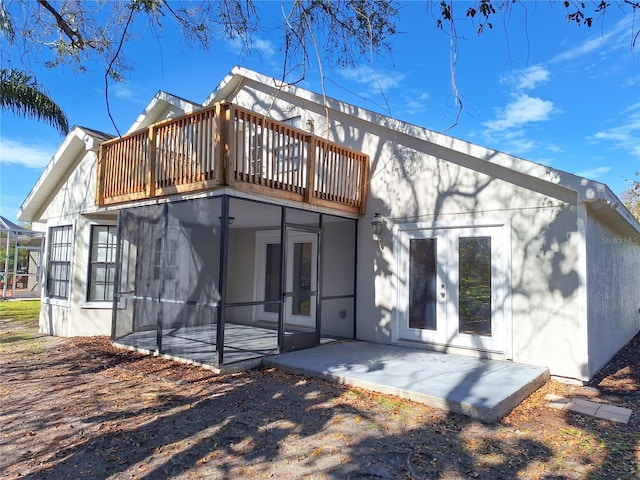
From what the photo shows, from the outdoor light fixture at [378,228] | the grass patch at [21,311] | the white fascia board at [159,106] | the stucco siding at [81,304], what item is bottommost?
the grass patch at [21,311]

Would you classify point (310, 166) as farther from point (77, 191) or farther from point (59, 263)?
point (59, 263)

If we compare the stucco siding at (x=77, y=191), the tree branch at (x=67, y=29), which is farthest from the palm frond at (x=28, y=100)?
the tree branch at (x=67, y=29)

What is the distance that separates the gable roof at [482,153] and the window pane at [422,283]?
1.64m

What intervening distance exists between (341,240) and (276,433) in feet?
16.4

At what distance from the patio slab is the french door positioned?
0.35 meters

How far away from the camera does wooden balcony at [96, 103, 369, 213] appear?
5.64 meters

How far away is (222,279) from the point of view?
224 inches

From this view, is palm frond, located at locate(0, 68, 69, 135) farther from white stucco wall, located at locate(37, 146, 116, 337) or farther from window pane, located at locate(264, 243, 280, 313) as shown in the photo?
window pane, located at locate(264, 243, 280, 313)

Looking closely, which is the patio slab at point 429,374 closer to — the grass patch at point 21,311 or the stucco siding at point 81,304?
the stucco siding at point 81,304

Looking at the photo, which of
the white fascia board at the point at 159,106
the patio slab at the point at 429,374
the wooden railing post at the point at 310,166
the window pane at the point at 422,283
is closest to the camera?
the patio slab at the point at 429,374

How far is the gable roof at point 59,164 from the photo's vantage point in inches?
355

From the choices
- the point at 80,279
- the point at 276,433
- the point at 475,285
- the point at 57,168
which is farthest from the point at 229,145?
the point at 57,168

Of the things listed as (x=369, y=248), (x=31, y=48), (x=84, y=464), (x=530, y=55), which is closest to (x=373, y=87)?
(x=530, y=55)

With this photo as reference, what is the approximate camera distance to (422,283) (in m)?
7.16
